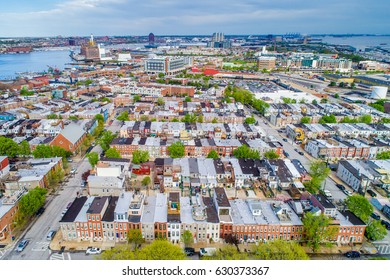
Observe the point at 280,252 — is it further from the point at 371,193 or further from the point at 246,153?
the point at 246,153

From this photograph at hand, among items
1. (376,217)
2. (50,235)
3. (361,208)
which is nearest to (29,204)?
(50,235)

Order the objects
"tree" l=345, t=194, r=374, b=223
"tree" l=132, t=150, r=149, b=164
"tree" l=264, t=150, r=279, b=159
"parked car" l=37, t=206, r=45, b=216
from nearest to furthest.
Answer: "tree" l=345, t=194, r=374, b=223
"parked car" l=37, t=206, r=45, b=216
"tree" l=132, t=150, r=149, b=164
"tree" l=264, t=150, r=279, b=159

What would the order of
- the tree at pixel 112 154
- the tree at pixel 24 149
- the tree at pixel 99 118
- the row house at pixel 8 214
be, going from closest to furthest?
the row house at pixel 8 214 < the tree at pixel 112 154 < the tree at pixel 24 149 < the tree at pixel 99 118

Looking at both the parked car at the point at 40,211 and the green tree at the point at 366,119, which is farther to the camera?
the green tree at the point at 366,119

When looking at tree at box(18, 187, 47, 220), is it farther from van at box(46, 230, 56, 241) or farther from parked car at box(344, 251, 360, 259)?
parked car at box(344, 251, 360, 259)

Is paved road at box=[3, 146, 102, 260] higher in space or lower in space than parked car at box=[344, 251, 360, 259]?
lower

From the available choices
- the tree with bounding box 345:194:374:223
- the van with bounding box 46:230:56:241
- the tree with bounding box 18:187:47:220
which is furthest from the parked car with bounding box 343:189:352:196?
the tree with bounding box 18:187:47:220

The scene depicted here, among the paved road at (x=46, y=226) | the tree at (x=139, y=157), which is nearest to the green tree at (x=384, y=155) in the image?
the tree at (x=139, y=157)

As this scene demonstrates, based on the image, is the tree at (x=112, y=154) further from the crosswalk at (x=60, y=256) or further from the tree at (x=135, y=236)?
the crosswalk at (x=60, y=256)
